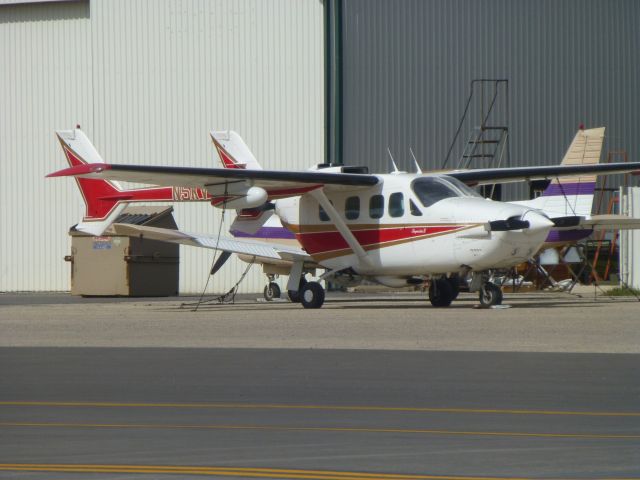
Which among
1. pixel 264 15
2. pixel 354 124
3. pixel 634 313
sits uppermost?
pixel 264 15

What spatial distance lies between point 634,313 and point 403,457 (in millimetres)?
14232

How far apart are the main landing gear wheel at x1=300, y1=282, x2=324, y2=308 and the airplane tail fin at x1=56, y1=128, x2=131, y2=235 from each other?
14.9ft

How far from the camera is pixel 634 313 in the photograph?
64.8 ft

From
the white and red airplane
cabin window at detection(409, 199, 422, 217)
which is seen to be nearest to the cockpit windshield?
the white and red airplane

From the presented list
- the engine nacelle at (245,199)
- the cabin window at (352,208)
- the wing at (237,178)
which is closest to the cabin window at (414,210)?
the wing at (237,178)

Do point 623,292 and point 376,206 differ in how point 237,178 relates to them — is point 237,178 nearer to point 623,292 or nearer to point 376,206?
point 376,206

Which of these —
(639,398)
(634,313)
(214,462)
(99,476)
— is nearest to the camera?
(99,476)

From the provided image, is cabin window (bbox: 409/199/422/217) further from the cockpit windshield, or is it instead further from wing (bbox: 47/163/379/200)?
wing (bbox: 47/163/379/200)

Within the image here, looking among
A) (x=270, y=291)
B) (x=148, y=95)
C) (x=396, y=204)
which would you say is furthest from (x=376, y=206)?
(x=148, y=95)

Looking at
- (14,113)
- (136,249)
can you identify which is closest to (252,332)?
(136,249)

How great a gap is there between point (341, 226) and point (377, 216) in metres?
0.73

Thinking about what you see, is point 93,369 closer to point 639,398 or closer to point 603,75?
point 639,398

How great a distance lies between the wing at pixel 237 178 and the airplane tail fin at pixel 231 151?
212 inches

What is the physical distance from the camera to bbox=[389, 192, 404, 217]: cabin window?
74.2 feet
